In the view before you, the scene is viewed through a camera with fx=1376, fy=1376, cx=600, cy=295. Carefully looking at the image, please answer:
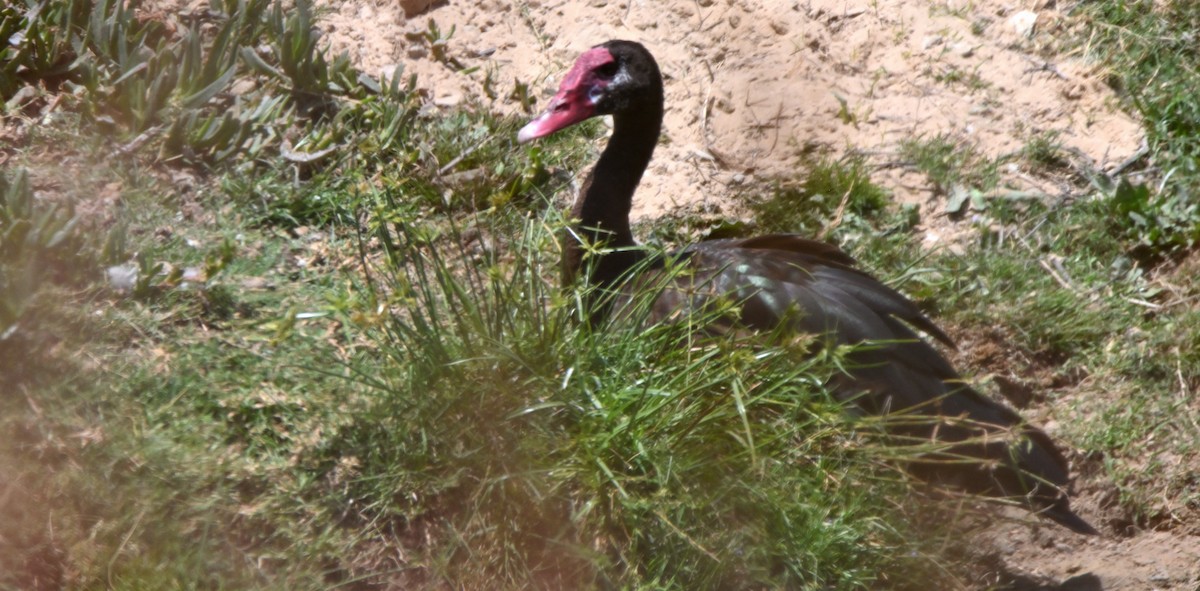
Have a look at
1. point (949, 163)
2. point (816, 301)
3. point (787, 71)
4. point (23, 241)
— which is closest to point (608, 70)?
point (816, 301)

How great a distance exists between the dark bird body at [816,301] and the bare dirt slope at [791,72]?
717 mm

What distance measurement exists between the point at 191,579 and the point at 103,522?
27 centimetres

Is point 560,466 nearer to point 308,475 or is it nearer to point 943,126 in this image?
point 308,475

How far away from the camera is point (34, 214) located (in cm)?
402

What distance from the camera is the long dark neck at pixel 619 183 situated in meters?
4.41

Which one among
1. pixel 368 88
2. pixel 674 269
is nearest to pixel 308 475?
pixel 674 269

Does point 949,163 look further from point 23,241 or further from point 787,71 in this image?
point 23,241

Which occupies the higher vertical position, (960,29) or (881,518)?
(960,29)

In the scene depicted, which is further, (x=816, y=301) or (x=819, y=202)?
(x=819, y=202)

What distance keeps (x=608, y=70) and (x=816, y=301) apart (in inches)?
40.9

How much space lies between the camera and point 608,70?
448 cm

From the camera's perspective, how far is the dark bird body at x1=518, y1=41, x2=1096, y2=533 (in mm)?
3893

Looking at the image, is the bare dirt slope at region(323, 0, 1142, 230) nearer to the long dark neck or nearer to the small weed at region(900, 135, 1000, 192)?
the small weed at region(900, 135, 1000, 192)

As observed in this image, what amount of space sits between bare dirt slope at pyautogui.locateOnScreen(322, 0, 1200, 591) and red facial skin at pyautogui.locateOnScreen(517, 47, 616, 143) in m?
0.77
